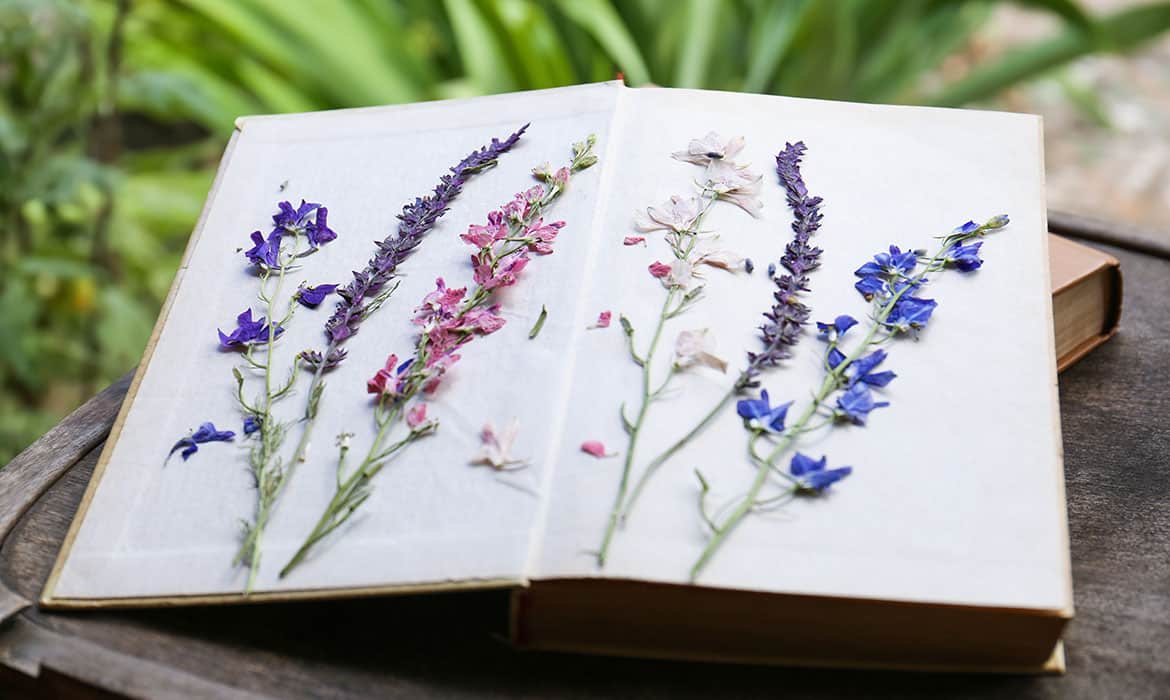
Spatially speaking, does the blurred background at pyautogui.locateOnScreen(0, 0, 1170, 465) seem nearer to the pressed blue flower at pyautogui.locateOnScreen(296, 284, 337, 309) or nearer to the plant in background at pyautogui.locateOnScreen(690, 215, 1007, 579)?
the pressed blue flower at pyautogui.locateOnScreen(296, 284, 337, 309)

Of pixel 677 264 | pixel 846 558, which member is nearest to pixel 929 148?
pixel 677 264

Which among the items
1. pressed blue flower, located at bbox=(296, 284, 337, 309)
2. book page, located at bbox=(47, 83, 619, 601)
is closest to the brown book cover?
book page, located at bbox=(47, 83, 619, 601)

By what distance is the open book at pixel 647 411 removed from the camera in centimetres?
46

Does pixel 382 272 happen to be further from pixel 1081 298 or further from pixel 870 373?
pixel 1081 298

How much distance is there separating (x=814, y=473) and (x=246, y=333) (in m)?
0.31

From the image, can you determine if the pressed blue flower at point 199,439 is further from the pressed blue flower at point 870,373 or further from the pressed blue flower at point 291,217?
the pressed blue flower at point 870,373

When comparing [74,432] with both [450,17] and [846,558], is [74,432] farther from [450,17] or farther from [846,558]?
[450,17]

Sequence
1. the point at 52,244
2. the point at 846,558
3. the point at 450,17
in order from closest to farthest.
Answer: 1. the point at 846,558
2. the point at 52,244
3. the point at 450,17

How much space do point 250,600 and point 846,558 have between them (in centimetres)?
25

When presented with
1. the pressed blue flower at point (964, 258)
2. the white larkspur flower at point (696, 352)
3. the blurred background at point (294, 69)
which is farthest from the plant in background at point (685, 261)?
the blurred background at point (294, 69)

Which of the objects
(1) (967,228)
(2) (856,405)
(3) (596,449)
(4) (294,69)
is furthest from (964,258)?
(4) (294,69)

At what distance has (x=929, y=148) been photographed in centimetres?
65

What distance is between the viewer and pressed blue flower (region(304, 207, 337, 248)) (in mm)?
644

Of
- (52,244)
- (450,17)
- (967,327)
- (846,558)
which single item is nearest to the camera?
(846,558)
